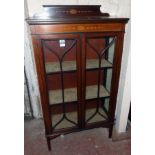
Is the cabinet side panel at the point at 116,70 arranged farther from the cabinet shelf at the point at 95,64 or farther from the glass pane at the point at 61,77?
the glass pane at the point at 61,77

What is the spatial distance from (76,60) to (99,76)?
35cm

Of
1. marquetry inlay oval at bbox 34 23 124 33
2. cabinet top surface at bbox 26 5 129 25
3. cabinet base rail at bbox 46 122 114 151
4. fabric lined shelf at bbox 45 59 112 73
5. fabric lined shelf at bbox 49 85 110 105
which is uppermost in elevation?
cabinet top surface at bbox 26 5 129 25

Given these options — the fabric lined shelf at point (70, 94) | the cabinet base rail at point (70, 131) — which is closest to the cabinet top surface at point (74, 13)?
the fabric lined shelf at point (70, 94)

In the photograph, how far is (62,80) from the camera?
1.54 m

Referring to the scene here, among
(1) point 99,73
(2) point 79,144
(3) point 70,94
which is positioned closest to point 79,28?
(1) point 99,73

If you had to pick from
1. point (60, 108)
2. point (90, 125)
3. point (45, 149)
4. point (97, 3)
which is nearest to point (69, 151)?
point (45, 149)

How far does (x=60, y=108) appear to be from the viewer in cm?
198

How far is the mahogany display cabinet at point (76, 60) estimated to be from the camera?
1262 mm

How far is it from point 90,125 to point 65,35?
1.08m

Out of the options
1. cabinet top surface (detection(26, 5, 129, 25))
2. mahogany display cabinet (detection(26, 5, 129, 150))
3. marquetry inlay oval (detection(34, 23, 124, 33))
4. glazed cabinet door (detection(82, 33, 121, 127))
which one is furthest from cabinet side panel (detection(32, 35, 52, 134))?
glazed cabinet door (detection(82, 33, 121, 127))

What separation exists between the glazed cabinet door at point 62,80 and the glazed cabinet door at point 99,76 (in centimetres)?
12

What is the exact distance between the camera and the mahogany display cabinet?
4.14 feet

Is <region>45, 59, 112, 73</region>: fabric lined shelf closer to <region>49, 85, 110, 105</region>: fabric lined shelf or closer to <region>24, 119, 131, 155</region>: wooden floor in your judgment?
<region>49, 85, 110, 105</region>: fabric lined shelf
